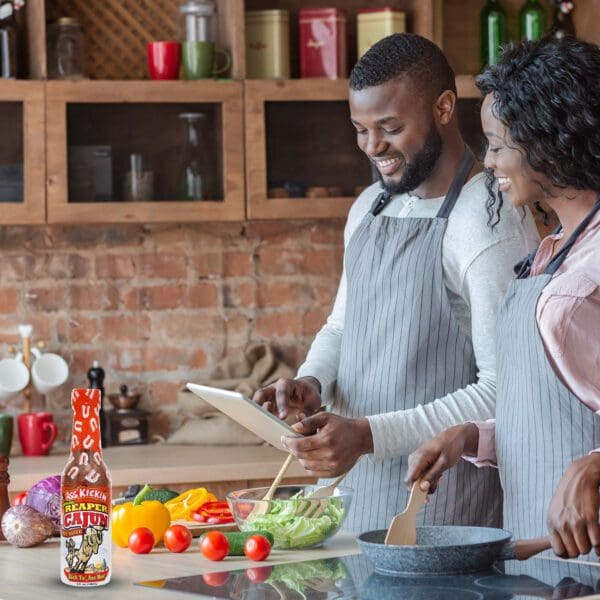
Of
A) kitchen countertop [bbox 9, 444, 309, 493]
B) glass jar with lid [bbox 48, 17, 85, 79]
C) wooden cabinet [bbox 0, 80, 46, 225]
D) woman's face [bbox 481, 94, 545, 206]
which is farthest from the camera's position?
glass jar with lid [bbox 48, 17, 85, 79]

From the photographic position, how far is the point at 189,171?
3.73 meters

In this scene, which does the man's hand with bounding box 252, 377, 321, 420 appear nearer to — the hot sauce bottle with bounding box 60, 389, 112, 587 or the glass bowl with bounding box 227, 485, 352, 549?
the glass bowl with bounding box 227, 485, 352, 549

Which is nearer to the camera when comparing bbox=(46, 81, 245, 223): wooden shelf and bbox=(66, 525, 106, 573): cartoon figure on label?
bbox=(66, 525, 106, 573): cartoon figure on label

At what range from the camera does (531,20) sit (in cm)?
405

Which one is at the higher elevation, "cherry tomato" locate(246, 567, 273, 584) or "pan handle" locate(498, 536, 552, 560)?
"pan handle" locate(498, 536, 552, 560)

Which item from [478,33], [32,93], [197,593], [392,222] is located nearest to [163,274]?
[32,93]

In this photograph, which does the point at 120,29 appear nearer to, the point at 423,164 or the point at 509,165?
the point at 423,164

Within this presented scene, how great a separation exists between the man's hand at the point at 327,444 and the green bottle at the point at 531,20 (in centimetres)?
227

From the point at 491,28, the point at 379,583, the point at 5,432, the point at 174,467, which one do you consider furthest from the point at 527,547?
the point at 491,28

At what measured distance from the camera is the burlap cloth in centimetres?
384

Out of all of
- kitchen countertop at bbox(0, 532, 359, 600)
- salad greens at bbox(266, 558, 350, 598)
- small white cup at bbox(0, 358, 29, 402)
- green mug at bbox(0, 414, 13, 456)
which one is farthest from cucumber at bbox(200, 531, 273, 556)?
small white cup at bbox(0, 358, 29, 402)

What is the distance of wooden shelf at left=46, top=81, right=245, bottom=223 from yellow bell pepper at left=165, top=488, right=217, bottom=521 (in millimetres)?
1587

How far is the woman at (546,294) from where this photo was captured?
73.9 inches

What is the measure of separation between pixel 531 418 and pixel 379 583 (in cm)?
47
